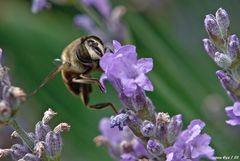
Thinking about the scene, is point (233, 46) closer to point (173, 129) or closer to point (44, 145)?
point (173, 129)

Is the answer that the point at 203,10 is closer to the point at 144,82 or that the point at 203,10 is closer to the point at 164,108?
the point at 164,108

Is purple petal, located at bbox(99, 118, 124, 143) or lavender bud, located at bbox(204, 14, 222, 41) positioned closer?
lavender bud, located at bbox(204, 14, 222, 41)

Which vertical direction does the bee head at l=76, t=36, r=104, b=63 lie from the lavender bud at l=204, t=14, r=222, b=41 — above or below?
above

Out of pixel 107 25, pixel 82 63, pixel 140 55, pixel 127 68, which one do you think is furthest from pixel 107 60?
pixel 140 55

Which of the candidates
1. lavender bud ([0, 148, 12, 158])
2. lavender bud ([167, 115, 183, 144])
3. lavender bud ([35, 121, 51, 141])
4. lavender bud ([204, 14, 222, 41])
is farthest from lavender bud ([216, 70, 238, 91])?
lavender bud ([0, 148, 12, 158])

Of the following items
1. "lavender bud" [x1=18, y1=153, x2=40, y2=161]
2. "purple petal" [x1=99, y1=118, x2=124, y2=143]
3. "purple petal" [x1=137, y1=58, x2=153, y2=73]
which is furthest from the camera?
"purple petal" [x1=99, y1=118, x2=124, y2=143]

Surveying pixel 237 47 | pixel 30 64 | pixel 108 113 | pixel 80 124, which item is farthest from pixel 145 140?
pixel 30 64

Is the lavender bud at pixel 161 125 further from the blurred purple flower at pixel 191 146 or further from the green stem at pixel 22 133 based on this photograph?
the green stem at pixel 22 133

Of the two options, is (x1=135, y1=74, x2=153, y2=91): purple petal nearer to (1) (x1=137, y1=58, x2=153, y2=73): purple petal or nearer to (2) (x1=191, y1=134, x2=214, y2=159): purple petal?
(1) (x1=137, y1=58, x2=153, y2=73): purple petal

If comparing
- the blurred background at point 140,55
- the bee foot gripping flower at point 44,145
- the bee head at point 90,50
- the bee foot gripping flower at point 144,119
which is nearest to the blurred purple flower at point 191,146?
the bee foot gripping flower at point 144,119
